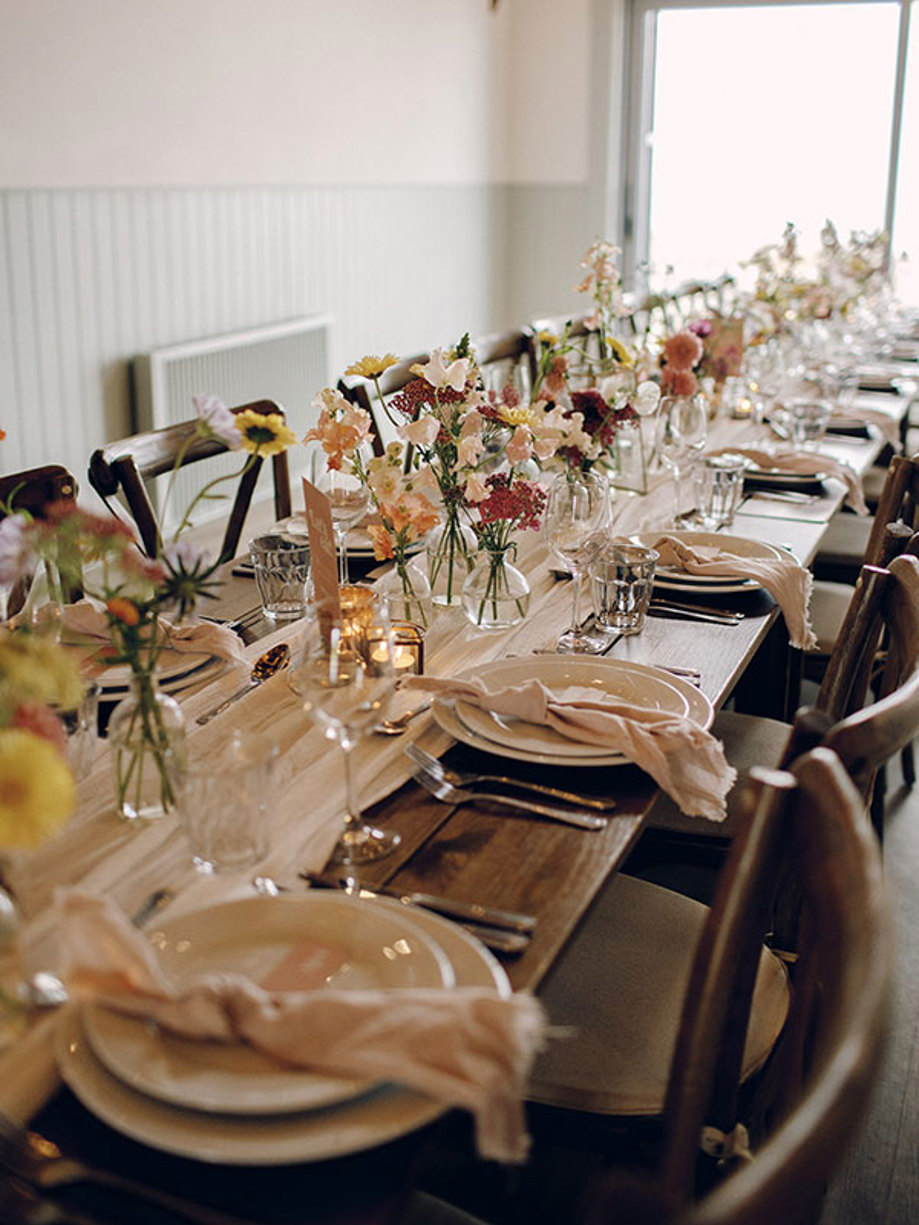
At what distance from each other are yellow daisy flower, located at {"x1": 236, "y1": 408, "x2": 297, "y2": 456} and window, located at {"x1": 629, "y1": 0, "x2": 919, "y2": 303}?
5.43 meters

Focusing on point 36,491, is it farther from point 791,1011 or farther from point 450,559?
point 791,1011

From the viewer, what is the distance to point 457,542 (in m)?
1.82

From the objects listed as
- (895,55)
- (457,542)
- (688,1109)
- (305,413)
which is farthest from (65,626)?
(895,55)

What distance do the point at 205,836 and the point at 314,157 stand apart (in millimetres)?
4233

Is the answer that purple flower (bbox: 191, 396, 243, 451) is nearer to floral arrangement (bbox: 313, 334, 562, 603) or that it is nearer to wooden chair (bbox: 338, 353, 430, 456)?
floral arrangement (bbox: 313, 334, 562, 603)

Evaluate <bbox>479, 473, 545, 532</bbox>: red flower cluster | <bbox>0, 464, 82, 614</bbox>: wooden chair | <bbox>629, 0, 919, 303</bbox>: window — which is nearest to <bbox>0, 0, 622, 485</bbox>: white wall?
<bbox>629, 0, 919, 303</bbox>: window

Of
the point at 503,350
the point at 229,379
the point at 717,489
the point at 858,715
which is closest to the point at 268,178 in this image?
the point at 229,379

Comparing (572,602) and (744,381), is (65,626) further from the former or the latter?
(744,381)

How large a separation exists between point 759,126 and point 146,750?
6432 millimetres

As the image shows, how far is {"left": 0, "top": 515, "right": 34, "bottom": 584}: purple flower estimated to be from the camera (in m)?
1.05

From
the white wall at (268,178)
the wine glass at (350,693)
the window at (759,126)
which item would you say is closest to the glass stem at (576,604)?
the wine glass at (350,693)

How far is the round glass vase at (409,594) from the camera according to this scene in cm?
179

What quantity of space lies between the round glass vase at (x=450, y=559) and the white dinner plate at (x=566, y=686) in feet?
0.84

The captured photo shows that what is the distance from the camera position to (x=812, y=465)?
2723 mm
